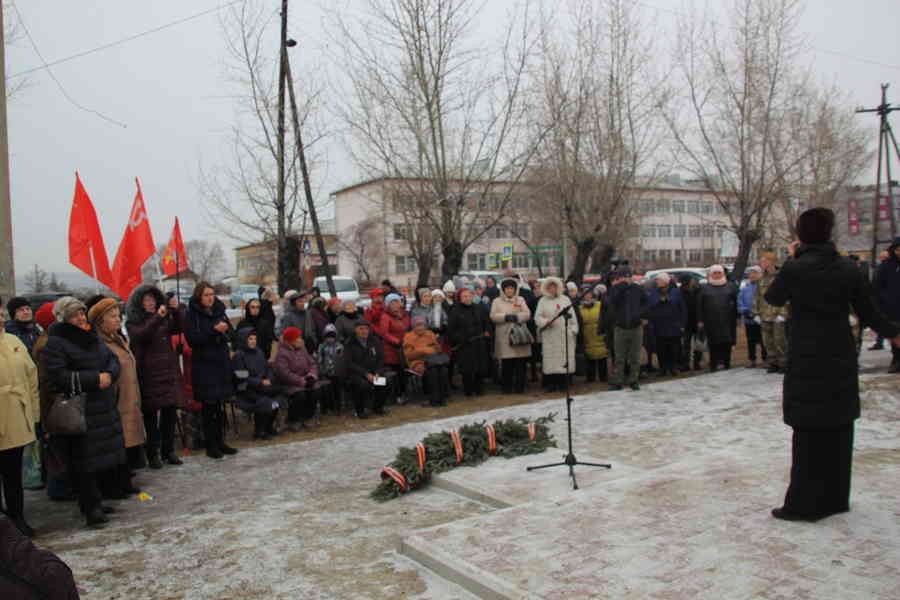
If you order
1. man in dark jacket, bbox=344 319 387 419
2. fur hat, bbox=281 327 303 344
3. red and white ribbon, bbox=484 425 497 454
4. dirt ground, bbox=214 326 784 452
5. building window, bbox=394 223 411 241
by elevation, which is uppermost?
building window, bbox=394 223 411 241

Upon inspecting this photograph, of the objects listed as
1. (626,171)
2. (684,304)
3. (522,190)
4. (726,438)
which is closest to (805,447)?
(726,438)

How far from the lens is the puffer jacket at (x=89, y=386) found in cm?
620

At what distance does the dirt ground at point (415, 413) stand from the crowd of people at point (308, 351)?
0.21 m

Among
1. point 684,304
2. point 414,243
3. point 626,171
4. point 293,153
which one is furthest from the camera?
point 626,171

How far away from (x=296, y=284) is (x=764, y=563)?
12.5m

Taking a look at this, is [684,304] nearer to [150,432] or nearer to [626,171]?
[626,171]

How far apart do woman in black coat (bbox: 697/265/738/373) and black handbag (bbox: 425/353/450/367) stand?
4.92 m

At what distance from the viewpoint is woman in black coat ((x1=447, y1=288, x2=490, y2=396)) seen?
11906 millimetres

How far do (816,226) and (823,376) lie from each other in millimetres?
1019

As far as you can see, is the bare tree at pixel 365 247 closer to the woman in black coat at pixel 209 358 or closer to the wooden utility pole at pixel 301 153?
the wooden utility pole at pixel 301 153

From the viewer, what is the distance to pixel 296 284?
15461 millimetres

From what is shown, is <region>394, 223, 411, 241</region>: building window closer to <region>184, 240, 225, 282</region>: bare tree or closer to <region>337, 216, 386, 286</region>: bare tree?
<region>337, 216, 386, 286</region>: bare tree

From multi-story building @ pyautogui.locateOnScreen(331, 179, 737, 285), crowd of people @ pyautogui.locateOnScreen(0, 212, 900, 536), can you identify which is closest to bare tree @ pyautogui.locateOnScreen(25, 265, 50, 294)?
multi-story building @ pyautogui.locateOnScreen(331, 179, 737, 285)

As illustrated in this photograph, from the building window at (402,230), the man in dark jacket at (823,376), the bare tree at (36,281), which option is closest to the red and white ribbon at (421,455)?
the man in dark jacket at (823,376)
